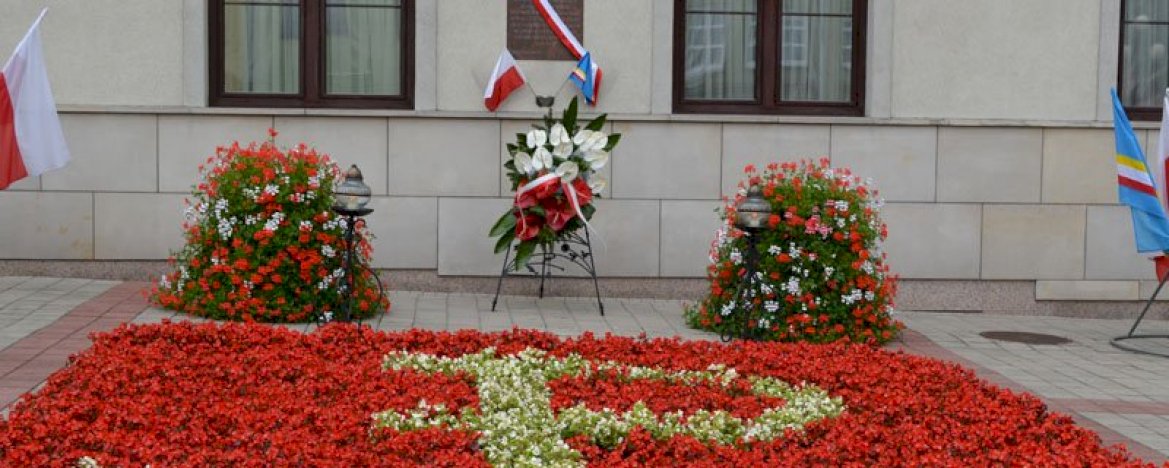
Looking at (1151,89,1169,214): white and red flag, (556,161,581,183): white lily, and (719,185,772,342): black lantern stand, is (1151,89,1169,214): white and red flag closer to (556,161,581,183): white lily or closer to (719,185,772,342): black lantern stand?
(719,185,772,342): black lantern stand

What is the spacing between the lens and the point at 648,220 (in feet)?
43.2

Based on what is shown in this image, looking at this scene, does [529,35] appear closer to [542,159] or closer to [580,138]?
[580,138]

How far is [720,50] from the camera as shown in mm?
13688

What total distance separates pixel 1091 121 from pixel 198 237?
27.5 feet

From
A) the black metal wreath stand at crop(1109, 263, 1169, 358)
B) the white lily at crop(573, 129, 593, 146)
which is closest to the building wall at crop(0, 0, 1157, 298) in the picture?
the white lily at crop(573, 129, 593, 146)

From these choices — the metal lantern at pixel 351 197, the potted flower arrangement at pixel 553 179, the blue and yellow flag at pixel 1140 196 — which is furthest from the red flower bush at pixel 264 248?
the blue and yellow flag at pixel 1140 196

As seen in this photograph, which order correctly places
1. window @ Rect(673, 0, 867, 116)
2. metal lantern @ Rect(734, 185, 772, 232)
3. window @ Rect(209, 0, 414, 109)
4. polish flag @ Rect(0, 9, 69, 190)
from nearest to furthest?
metal lantern @ Rect(734, 185, 772, 232)
polish flag @ Rect(0, 9, 69, 190)
window @ Rect(209, 0, 414, 109)
window @ Rect(673, 0, 867, 116)

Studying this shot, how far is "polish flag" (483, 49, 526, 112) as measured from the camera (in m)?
12.7

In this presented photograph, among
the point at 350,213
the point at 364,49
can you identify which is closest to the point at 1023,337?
the point at 350,213

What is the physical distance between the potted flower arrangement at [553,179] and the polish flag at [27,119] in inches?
144

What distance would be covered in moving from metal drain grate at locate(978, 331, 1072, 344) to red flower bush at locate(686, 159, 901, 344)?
1482 millimetres

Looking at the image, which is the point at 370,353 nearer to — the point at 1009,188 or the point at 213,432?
the point at 213,432

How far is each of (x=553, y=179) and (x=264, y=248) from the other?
7.78ft

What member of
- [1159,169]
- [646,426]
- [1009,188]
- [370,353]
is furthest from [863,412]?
[1009,188]
